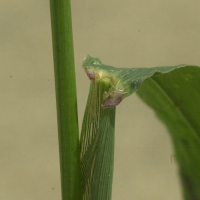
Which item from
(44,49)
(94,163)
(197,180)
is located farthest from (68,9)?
(44,49)

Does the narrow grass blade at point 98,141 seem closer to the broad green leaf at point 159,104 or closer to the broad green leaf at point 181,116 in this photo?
the broad green leaf at point 159,104

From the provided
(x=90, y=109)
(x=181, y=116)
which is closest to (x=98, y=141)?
(x=90, y=109)

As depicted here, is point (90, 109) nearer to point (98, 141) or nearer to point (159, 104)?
point (98, 141)

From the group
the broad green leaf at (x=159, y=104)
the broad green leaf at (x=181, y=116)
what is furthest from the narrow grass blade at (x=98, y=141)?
the broad green leaf at (x=181, y=116)

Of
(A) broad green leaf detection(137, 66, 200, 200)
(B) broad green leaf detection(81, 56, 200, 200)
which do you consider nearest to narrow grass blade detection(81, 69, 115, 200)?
(B) broad green leaf detection(81, 56, 200, 200)

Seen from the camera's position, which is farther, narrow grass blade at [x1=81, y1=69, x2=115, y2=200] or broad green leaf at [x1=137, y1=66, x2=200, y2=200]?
broad green leaf at [x1=137, y1=66, x2=200, y2=200]

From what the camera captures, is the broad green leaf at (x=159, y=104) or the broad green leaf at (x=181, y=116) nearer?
the broad green leaf at (x=159, y=104)

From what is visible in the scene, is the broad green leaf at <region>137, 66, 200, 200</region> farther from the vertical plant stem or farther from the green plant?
the vertical plant stem

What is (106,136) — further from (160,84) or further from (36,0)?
(36,0)
